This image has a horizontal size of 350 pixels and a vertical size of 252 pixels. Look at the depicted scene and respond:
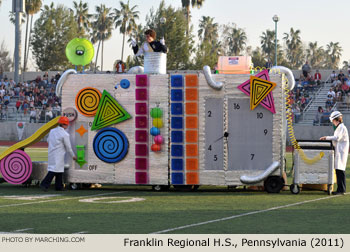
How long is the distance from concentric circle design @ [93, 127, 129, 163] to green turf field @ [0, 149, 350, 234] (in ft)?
2.42

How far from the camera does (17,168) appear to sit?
16.2 meters

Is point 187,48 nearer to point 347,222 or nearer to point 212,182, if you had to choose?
point 212,182

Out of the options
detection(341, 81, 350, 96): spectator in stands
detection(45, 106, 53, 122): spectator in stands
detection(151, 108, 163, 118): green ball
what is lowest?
detection(45, 106, 53, 122): spectator in stands

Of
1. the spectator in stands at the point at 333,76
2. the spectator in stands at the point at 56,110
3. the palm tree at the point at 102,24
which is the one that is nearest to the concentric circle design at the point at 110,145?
the spectator in stands at the point at 56,110

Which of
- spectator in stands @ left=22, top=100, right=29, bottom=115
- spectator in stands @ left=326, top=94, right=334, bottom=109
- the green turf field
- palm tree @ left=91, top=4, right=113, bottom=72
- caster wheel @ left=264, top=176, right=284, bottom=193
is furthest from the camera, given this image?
palm tree @ left=91, top=4, right=113, bottom=72

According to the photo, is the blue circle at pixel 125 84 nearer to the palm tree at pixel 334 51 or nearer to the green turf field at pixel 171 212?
the green turf field at pixel 171 212

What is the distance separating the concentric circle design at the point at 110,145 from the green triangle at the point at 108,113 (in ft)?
0.55

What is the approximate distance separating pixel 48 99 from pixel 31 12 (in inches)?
1667

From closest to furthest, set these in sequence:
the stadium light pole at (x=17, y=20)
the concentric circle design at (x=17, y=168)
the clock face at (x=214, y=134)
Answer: the clock face at (x=214, y=134)
the concentric circle design at (x=17, y=168)
the stadium light pole at (x=17, y=20)

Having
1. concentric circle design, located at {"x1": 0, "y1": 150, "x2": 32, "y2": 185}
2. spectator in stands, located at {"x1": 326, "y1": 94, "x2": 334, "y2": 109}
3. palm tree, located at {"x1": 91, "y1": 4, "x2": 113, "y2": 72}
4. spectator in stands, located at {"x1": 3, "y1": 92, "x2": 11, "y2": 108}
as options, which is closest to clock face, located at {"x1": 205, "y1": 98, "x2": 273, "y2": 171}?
concentric circle design, located at {"x1": 0, "y1": 150, "x2": 32, "y2": 185}

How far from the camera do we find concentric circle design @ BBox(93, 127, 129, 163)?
1555cm

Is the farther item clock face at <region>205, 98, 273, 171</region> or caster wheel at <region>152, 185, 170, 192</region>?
caster wheel at <region>152, 185, 170, 192</region>

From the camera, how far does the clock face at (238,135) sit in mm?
15047

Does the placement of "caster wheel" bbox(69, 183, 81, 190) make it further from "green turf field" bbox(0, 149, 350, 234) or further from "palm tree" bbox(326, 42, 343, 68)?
"palm tree" bbox(326, 42, 343, 68)
